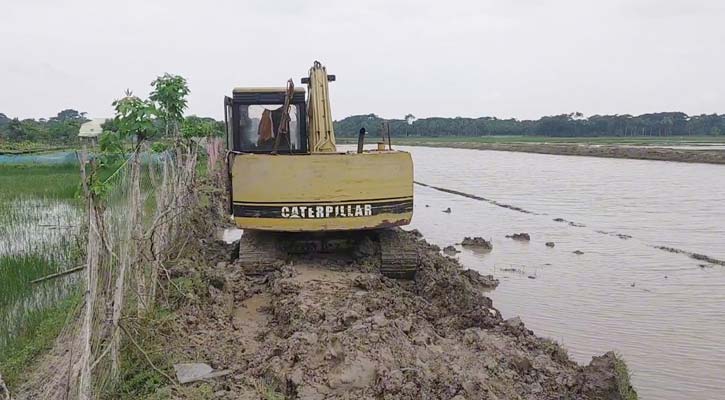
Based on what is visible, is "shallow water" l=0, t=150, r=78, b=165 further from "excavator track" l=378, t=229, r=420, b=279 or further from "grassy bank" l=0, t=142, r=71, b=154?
"excavator track" l=378, t=229, r=420, b=279

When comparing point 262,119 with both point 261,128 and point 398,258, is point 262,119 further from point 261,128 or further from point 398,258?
point 398,258

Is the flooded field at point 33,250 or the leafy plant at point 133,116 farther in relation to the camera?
the flooded field at point 33,250

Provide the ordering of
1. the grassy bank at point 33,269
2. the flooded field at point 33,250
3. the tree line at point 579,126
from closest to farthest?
the grassy bank at point 33,269, the flooded field at point 33,250, the tree line at point 579,126

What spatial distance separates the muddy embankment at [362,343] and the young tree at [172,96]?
6.79 ft

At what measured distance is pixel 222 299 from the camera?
265 inches

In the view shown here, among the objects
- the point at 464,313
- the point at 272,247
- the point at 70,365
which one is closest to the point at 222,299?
the point at 272,247

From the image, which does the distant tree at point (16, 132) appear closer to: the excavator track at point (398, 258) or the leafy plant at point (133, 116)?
the excavator track at point (398, 258)

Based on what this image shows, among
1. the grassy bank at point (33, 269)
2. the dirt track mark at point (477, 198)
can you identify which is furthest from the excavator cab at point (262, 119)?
the dirt track mark at point (477, 198)

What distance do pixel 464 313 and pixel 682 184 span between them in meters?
19.6

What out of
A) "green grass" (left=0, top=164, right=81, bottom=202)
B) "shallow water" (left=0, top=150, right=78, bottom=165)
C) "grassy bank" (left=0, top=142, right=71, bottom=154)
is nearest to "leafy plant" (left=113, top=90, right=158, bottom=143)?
"green grass" (left=0, top=164, right=81, bottom=202)

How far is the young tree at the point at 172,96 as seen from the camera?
8.64m

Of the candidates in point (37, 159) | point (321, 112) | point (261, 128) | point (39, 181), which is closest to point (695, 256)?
point (321, 112)

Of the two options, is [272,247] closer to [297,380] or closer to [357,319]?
[357,319]

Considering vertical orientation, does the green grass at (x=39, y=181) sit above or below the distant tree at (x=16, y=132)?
below
